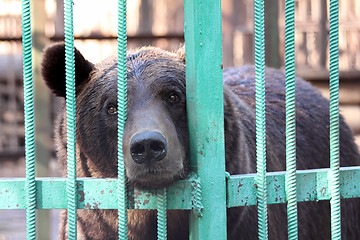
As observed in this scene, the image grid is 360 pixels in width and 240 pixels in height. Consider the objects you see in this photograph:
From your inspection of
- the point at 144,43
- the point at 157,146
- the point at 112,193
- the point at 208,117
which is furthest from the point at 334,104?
the point at 144,43

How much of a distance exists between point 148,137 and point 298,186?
0.65 meters

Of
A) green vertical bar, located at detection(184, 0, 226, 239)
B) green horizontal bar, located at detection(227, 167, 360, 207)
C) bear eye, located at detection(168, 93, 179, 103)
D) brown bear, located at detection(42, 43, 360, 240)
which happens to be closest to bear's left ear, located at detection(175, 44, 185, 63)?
brown bear, located at detection(42, 43, 360, 240)

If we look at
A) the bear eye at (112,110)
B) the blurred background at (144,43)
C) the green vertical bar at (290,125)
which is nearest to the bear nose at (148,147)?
the green vertical bar at (290,125)

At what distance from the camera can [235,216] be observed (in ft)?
9.68

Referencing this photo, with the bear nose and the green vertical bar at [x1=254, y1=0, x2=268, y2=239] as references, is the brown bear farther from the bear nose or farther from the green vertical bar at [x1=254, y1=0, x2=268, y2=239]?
the green vertical bar at [x1=254, y1=0, x2=268, y2=239]

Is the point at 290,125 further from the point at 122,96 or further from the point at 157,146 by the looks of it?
the point at 122,96

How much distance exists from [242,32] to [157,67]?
29.8 feet

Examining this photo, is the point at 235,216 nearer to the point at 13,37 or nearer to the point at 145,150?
the point at 145,150

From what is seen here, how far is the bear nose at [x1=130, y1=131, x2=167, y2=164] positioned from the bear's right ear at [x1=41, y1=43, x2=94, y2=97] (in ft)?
2.54

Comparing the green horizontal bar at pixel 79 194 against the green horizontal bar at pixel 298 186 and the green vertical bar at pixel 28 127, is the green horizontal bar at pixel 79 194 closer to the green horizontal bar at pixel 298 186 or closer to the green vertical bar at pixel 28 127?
the green vertical bar at pixel 28 127

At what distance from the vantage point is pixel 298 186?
7.47ft

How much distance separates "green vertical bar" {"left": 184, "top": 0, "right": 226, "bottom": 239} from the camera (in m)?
2.12

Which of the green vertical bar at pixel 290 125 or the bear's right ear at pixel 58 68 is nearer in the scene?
the green vertical bar at pixel 290 125

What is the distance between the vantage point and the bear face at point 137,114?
7.38 feet
